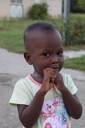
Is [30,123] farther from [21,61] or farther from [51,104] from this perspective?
[21,61]

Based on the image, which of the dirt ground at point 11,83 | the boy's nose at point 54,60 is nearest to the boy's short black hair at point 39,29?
the boy's nose at point 54,60

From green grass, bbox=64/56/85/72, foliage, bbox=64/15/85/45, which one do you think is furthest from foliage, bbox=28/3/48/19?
green grass, bbox=64/56/85/72

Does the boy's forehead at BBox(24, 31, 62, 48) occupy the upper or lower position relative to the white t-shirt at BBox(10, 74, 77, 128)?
upper

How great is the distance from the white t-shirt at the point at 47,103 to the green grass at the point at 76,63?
22.5 ft

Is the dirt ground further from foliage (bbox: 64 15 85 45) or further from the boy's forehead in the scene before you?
foliage (bbox: 64 15 85 45)

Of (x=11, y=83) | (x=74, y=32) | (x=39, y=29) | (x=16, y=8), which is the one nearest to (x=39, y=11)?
(x=16, y=8)

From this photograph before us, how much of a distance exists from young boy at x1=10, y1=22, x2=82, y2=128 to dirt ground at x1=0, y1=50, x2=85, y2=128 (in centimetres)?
133

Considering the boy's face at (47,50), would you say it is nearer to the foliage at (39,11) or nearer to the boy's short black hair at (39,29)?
the boy's short black hair at (39,29)

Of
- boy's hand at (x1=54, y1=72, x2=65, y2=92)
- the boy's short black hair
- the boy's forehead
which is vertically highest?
the boy's short black hair

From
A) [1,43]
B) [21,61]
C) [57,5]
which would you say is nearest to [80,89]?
[21,61]

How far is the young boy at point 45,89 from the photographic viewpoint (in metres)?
2.29

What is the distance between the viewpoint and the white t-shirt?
2.37 meters

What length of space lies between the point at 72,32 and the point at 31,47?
37.5ft

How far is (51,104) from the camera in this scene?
237 cm
